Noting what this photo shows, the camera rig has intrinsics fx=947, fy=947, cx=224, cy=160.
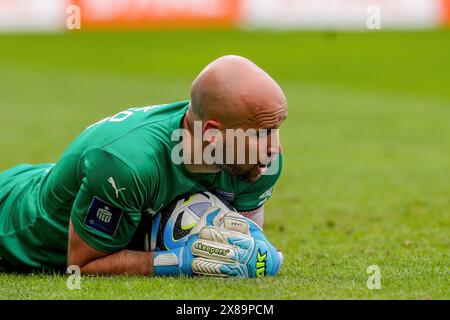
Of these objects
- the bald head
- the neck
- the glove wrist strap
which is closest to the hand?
the glove wrist strap

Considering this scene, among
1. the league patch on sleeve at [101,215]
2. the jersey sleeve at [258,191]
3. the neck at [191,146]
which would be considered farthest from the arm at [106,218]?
the jersey sleeve at [258,191]

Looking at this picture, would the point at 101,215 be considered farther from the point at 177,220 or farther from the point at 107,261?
the point at 177,220

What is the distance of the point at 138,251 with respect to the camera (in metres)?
5.49

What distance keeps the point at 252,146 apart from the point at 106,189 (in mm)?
823

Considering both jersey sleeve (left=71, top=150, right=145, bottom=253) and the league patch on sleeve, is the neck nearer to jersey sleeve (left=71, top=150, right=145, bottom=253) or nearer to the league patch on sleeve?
jersey sleeve (left=71, top=150, right=145, bottom=253)

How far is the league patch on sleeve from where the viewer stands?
16.9 ft

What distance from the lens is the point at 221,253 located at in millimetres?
5242

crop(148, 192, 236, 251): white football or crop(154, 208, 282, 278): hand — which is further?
crop(148, 192, 236, 251): white football

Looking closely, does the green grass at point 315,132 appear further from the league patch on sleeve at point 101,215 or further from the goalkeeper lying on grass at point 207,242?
the league patch on sleeve at point 101,215

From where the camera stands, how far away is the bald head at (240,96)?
16.6 ft

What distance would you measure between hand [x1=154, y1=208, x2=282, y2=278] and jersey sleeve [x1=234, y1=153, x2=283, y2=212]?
363mm

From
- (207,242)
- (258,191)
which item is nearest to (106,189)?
(207,242)

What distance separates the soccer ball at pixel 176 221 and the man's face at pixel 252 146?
12.0 inches

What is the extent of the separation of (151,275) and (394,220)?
10.5ft
